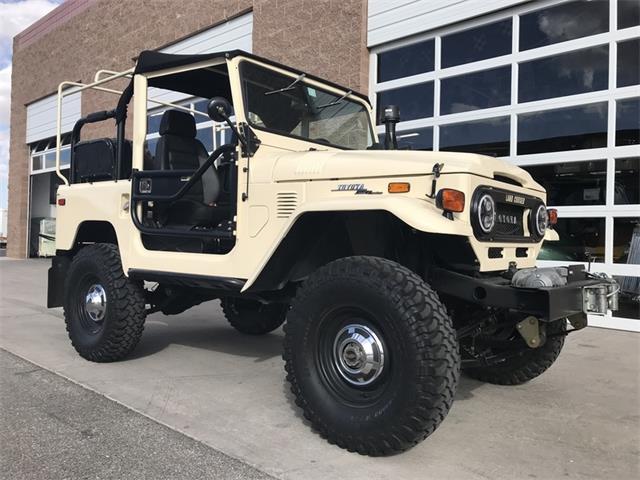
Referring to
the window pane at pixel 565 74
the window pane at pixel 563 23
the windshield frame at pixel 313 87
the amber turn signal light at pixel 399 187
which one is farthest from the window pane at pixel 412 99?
the amber turn signal light at pixel 399 187

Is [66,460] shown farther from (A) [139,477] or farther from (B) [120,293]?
(B) [120,293]

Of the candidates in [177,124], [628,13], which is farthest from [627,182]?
[177,124]

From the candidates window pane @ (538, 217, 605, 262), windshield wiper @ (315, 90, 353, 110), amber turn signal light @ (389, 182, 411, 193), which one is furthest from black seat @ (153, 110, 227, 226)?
window pane @ (538, 217, 605, 262)

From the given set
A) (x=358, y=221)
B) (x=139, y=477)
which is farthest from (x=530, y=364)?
(x=139, y=477)

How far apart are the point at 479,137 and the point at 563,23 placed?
1.79m

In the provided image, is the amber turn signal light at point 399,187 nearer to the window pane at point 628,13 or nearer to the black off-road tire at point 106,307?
the black off-road tire at point 106,307

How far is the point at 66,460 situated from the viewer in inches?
112

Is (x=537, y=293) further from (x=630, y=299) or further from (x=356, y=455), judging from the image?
(x=630, y=299)

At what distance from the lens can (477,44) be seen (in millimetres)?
7961

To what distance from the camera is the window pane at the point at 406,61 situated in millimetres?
8555

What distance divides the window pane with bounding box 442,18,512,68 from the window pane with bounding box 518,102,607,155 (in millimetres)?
1081

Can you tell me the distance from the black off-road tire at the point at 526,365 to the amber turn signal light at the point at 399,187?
1.41 meters

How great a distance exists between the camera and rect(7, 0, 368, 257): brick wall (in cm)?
946

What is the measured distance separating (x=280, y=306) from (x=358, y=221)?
2.43 m
